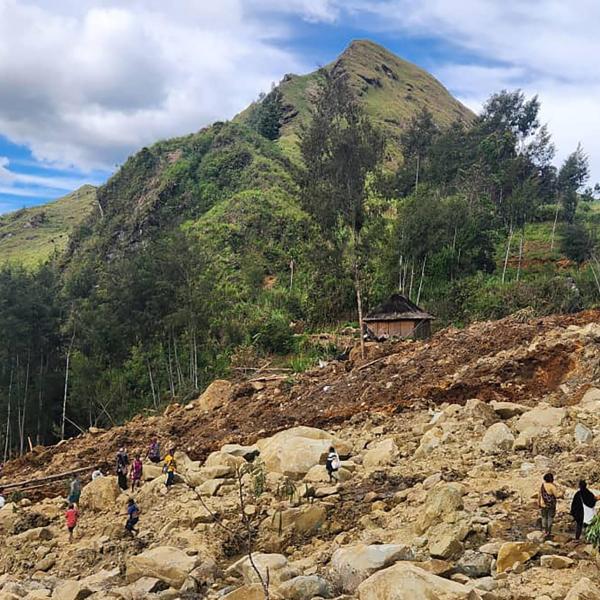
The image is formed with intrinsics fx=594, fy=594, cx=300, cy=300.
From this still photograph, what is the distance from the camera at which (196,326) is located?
998 inches

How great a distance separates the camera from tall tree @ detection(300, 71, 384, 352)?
2250cm

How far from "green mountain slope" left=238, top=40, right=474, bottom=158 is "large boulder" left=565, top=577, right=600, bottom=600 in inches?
2119

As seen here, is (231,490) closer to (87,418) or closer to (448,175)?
(87,418)

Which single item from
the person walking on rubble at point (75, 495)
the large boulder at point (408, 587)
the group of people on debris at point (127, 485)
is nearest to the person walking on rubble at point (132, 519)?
the group of people on debris at point (127, 485)

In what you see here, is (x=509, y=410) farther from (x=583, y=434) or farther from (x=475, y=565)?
(x=475, y=565)

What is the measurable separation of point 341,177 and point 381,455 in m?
14.4

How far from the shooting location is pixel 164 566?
24.2 feet

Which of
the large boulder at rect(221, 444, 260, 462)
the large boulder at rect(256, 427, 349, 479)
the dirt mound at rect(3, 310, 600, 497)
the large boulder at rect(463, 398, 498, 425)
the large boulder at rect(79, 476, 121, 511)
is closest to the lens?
the large boulder at rect(256, 427, 349, 479)

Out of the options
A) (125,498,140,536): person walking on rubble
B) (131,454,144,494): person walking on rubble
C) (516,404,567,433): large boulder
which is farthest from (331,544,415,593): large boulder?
(131,454,144,494): person walking on rubble

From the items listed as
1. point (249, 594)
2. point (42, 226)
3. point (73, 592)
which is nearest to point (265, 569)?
point (249, 594)

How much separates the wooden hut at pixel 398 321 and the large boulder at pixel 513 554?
17.3m

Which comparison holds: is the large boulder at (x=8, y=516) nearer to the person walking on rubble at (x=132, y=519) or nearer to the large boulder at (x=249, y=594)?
the person walking on rubble at (x=132, y=519)

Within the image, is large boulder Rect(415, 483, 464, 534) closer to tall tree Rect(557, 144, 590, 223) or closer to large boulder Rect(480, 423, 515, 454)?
large boulder Rect(480, 423, 515, 454)

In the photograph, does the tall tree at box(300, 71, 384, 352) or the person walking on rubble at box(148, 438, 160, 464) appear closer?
the person walking on rubble at box(148, 438, 160, 464)
